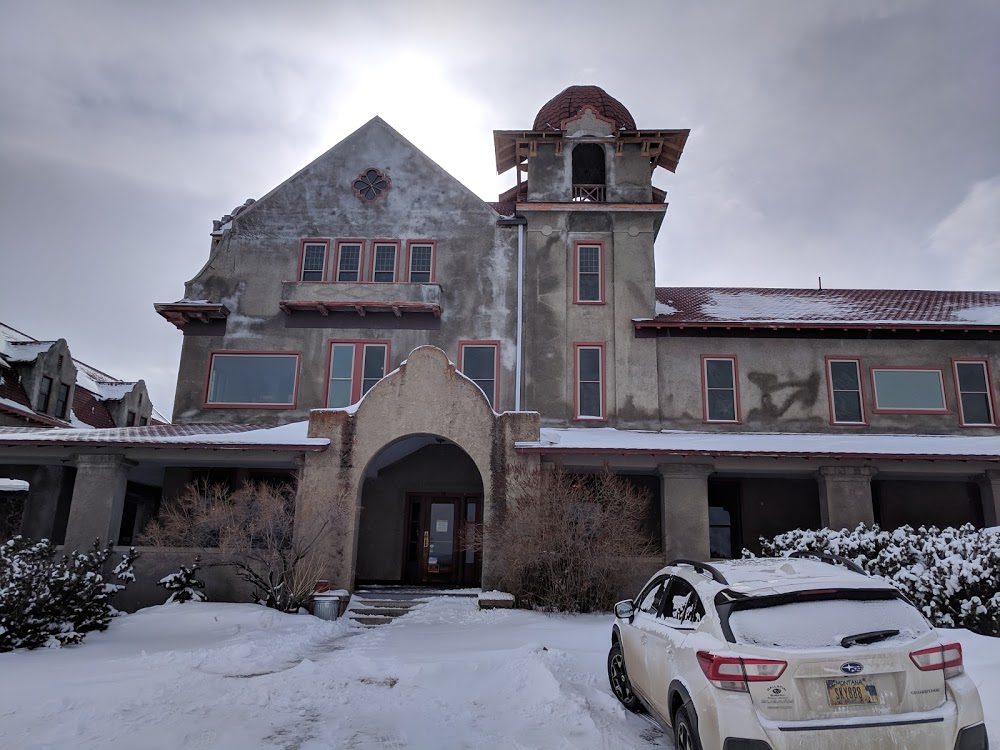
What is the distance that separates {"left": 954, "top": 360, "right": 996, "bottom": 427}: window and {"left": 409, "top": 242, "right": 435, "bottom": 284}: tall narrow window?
15.1m

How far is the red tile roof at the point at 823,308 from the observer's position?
2009cm

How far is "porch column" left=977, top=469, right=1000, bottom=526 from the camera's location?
55.6 ft

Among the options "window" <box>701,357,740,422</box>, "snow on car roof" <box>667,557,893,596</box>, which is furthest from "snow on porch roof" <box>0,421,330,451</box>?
"snow on car roof" <box>667,557,893,596</box>

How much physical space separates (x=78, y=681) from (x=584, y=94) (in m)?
21.5

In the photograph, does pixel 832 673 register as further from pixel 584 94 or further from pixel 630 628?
pixel 584 94

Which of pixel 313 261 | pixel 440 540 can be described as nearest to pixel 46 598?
pixel 440 540

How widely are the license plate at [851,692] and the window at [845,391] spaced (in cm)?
1672

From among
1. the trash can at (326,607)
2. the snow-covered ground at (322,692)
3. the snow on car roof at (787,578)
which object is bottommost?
the snow-covered ground at (322,692)

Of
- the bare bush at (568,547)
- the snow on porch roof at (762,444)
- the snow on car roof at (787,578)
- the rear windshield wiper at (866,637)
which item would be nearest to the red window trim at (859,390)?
the snow on porch roof at (762,444)

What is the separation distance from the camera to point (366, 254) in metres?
21.4

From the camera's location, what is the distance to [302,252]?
21.5m

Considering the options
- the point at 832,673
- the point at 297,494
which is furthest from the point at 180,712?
the point at 297,494

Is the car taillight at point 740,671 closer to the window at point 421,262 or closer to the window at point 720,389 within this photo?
the window at point 720,389

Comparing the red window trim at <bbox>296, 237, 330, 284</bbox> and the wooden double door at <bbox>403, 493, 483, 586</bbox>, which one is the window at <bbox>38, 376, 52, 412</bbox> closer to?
the red window trim at <bbox>296, 237, 330, 284</bbox>
